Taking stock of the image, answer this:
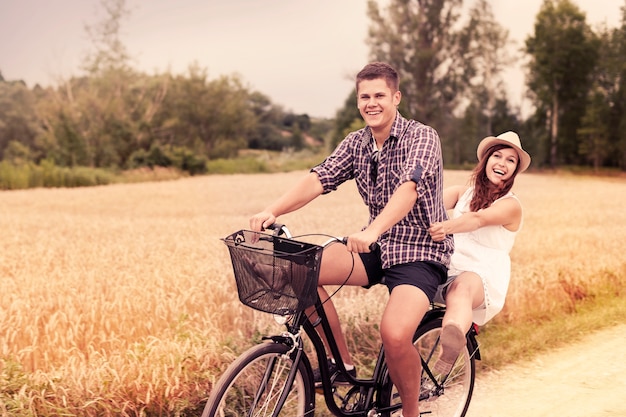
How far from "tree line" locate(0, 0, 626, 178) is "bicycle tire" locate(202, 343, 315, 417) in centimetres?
2667

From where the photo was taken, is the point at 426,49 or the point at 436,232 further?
the point at 426,49

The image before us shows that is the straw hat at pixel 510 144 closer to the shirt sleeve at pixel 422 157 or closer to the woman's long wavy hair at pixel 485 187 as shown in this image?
the woman's long wavy hair at pixel 485 187

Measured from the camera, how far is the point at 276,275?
2652 mm

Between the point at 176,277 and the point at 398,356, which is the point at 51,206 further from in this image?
the point at 398,356

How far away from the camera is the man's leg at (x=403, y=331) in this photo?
3041mm

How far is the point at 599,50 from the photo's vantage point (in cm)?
3219

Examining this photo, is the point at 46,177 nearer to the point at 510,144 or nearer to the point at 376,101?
the point at 510,144

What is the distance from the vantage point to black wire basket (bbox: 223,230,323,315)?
8.55ft

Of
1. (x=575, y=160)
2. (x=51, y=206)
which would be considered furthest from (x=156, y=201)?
Answer: (x=575, y=160)

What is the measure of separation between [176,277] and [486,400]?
2.92 meters

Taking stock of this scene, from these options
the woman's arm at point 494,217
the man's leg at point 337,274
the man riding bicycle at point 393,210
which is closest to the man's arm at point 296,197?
the man riding bicycle at point 393,210

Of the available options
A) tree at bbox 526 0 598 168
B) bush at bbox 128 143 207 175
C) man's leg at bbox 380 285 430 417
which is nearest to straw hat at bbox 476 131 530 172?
man's leg at bbox 380 285 430 417

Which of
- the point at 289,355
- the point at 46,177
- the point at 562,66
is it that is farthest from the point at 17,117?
the point at 289,355

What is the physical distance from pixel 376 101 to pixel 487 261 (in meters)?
1.15
